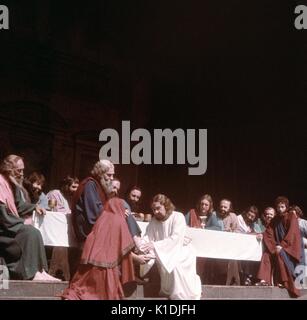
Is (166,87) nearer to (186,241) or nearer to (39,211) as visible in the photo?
(186,241)

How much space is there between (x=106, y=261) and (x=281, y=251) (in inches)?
116

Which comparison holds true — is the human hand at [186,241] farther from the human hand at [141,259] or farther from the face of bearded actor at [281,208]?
the face of bearded actor at [281,208]

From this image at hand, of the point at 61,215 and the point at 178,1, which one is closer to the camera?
the point at 61,215

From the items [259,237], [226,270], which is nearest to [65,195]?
[226,270]

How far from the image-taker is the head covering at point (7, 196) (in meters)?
5.85

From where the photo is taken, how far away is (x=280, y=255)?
7855mm

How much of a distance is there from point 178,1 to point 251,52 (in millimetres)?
1774

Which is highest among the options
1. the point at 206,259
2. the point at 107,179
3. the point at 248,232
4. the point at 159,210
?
the point at 107,179

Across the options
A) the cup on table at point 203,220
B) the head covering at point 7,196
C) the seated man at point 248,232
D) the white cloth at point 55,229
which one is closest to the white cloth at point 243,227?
the seated man at point 248,232

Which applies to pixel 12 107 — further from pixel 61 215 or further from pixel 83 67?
pixel 61 215

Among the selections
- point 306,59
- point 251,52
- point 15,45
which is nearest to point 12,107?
point 15,45

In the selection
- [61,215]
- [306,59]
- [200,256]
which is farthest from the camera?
[306,59]

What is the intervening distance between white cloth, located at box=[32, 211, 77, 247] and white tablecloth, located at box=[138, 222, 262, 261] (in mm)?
922
